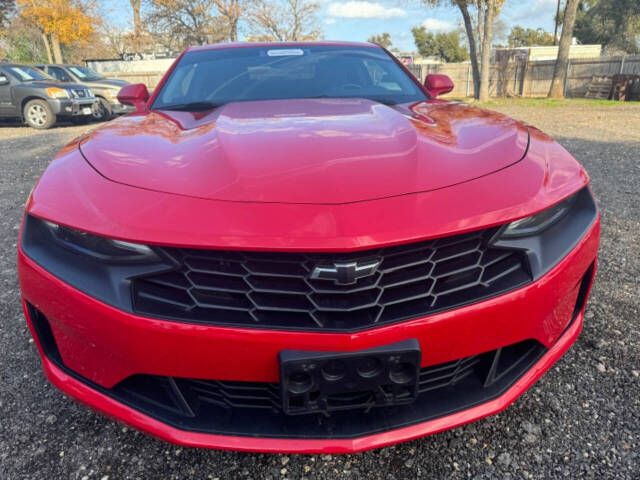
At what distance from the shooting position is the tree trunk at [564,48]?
17141mm

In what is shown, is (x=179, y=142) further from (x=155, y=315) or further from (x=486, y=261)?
(x=486, y=261)

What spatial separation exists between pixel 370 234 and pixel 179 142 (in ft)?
2.81

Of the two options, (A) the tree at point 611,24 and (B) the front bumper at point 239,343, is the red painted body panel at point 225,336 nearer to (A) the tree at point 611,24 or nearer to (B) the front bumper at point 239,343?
(B) the front bumper at point 239,343

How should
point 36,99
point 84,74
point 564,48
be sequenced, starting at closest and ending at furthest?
point 36,99
point 84,74
point 564,48

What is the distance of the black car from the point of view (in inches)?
399

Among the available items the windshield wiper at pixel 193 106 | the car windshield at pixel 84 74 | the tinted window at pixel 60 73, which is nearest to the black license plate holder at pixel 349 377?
the windshield wiper at pixel 193 106

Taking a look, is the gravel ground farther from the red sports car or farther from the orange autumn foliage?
the orange autumn foliage

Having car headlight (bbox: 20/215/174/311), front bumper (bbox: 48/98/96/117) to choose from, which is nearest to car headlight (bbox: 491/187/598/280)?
car headlight (bbox: 20/215/174/311)

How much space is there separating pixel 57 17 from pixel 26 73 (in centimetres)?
1441

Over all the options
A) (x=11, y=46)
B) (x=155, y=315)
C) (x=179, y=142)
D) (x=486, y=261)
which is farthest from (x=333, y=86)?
(x=11, y=46)

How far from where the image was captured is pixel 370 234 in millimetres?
1090

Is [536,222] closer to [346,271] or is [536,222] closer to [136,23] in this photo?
[346,271]

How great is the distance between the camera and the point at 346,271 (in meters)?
1.10

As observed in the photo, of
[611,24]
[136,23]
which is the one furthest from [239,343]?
[611,24]
